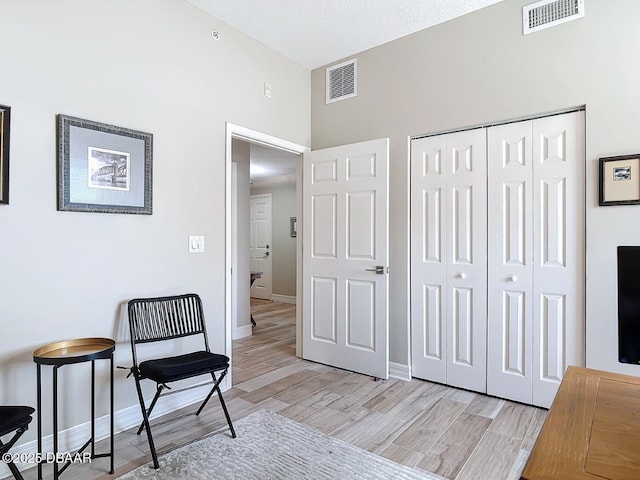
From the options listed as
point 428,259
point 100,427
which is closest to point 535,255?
point 428,259

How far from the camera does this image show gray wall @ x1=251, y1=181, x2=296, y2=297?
742cm

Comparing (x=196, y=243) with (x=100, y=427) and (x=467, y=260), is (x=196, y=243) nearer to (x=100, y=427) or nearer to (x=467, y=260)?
(x=100, y=427)


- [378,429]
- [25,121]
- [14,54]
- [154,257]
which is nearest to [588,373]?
[378,429]

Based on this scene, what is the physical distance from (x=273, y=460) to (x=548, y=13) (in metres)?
3.37

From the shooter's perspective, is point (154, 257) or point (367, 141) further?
point (367, 141)

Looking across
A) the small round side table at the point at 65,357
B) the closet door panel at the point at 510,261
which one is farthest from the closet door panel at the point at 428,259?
the small round side table at the point at 65,357

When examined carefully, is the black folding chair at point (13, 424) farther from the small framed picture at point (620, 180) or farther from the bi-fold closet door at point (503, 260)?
the small framed picture at point (620, 180)

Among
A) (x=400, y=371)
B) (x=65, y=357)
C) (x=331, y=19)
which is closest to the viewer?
(x=65, y=357)

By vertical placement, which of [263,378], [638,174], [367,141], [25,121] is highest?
[367,141]

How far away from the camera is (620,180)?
231 cm

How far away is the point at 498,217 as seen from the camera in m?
2.81

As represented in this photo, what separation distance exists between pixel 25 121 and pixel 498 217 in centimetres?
307

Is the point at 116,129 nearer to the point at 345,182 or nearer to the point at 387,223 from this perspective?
the point at 345,182

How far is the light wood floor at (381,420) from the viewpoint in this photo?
6.66 feet
